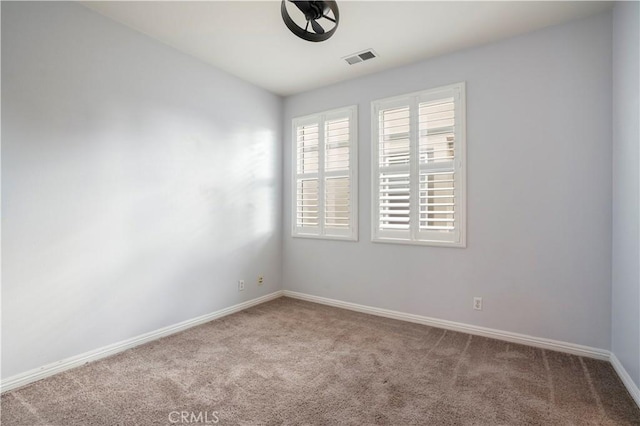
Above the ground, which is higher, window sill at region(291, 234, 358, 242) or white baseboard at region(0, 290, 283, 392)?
window sill at region(291, 234, 358, 242)

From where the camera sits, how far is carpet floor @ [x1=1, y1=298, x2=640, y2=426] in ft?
6.08

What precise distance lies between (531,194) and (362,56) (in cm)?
217

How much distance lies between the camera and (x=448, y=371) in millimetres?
2361

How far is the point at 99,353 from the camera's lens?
2568 mm

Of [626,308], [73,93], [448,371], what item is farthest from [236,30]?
[626,308]

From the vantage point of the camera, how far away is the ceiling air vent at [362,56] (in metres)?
3.20

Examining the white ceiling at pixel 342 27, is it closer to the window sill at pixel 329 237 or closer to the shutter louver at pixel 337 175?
the shutter louver at pixel 337 175

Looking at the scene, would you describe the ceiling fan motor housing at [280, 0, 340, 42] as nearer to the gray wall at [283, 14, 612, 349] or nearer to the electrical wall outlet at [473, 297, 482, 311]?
the gray wall at [283, 14, 612, 349]

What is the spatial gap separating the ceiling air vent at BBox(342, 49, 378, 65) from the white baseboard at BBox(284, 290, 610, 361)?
285 centimetres

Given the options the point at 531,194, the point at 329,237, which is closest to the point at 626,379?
the point at 531,194

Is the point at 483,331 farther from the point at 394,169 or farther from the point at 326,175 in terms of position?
the point at 326,175

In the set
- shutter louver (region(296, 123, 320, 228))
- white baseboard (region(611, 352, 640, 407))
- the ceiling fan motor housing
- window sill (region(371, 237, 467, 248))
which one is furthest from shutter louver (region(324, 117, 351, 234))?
white baseboard (region(611, 352, 640, 407))

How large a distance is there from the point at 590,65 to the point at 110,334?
4697 millimetres

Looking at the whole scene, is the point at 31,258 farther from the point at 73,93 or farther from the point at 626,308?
the point at 626,308
